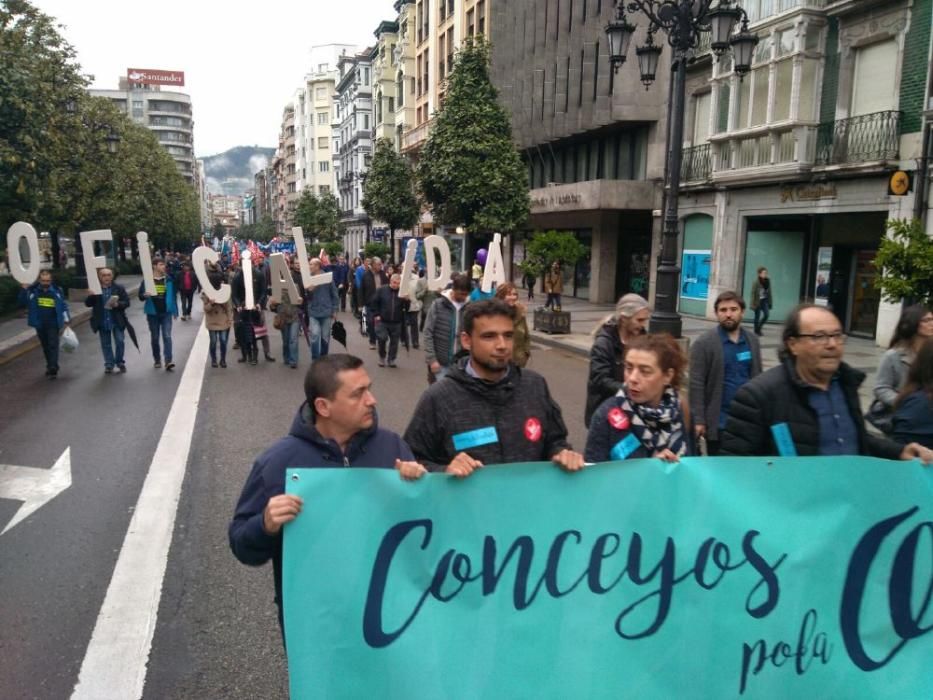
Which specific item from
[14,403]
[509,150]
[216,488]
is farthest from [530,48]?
[216,488]

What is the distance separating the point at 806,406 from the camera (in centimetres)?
326

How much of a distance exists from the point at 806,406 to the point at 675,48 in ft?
36.9

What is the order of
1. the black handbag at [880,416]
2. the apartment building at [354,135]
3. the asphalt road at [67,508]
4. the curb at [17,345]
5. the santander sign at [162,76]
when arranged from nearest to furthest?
the asphalt road at [67,508]
the black handbag at [880,416]
the curb at [17,345]
the apartment building at [354,135]
the santander sign at [162,76]

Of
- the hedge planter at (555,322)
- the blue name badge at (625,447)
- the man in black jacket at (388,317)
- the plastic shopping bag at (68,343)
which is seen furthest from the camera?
the hedge planter at (555,322)

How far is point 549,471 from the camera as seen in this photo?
112 inches

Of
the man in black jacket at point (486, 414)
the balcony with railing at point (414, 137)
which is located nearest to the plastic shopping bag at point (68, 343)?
the man in black jacket at point (486, 414)

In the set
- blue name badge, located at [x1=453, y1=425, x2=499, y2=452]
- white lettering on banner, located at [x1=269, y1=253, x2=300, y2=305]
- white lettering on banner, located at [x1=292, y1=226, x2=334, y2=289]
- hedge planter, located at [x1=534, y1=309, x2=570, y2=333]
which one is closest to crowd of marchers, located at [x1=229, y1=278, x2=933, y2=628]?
blue name badge, located at [x1=453, y1=425, x2=499, y2=452]

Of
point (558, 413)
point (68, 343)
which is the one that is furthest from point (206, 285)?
point (558, 413)

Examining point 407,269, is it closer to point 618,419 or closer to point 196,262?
point 196,262

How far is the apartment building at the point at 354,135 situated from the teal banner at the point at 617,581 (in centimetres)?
6548

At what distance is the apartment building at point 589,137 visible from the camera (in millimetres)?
25344

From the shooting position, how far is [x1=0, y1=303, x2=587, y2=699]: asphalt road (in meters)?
3.68

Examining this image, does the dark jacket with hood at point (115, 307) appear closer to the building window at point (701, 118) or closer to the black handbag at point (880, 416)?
the black handbag at point (880, 416)

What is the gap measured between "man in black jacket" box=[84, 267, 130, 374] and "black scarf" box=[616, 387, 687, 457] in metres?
10.2
